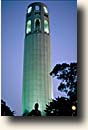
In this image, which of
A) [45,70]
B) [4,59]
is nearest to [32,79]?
[45,70]

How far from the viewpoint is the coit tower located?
77.9 inches

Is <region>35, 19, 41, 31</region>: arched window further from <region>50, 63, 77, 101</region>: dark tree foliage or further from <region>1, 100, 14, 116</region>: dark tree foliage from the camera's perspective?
<region>1, 100, 14, 116</region>: dark tree foliage

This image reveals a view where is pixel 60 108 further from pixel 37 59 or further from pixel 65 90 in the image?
pixel 37 59

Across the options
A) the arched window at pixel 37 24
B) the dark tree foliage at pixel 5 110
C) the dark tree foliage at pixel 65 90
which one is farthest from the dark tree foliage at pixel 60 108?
the arched window at pixel 37 24

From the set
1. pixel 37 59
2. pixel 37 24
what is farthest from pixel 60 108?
pixel 37 24

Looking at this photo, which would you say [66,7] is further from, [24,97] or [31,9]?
[24,97]

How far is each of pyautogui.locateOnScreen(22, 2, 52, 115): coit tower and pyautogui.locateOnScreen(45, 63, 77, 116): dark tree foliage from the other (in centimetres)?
5

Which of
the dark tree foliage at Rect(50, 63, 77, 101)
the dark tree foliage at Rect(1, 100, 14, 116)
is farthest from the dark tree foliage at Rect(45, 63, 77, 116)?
the dark tree foliage at Rect(1, 100, 14, 116)

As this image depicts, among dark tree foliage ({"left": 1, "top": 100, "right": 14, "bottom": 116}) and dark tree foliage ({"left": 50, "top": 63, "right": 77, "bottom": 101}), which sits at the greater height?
dark tree foliage ({"left": 50, "top": 63, "right": 77, "bottom": 101})

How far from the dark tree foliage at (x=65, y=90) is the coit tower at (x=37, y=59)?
0.18 feet

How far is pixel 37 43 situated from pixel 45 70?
0.20m

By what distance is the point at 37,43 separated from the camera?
2008 mm

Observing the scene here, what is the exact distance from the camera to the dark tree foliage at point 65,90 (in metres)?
1.96

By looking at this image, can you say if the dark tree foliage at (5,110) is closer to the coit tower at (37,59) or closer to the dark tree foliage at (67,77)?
the coit tower at (37,59)
